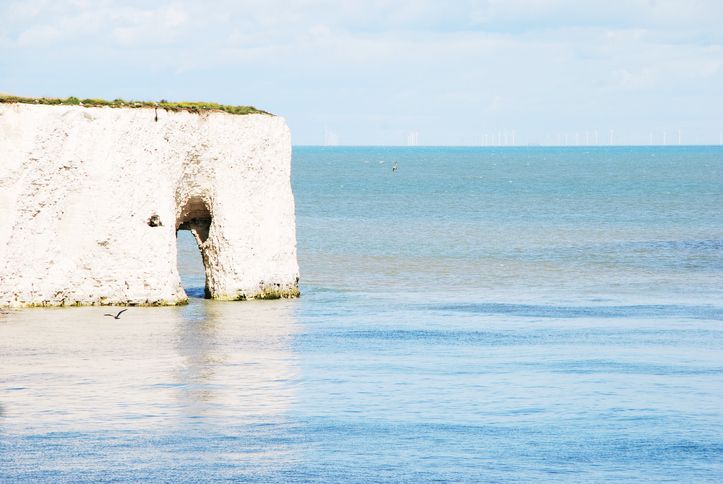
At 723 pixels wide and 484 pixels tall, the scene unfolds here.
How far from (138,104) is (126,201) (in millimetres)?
3111

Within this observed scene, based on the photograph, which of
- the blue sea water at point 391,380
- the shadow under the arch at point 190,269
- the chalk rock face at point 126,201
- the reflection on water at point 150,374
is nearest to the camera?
the blue sea water at point 391,380

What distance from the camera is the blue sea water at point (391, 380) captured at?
2286cm

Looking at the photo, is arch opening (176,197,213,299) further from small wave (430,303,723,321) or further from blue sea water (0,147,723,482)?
small wave (430,303,723,321)

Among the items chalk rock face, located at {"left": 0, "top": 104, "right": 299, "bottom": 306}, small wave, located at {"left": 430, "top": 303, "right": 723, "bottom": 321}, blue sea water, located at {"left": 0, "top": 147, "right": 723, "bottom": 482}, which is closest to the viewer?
blue sea water, located at {"left": 0, "top": 147, "right": 723, "bottom": 482}

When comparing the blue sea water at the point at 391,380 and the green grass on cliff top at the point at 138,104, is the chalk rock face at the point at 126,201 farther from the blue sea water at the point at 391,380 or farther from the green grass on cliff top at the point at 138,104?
the blue sea water at the point at 391,380

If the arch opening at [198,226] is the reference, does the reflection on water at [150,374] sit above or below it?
below

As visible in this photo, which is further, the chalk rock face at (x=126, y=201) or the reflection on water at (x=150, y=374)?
the chalk rock face at (x=126, y=201)

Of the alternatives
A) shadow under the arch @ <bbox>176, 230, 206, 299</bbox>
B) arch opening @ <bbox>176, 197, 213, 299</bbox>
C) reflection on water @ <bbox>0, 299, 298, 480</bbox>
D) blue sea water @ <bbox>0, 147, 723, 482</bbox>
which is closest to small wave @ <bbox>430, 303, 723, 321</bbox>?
blue sea water @ <bbox>0, 147, 723, 482</bbox>

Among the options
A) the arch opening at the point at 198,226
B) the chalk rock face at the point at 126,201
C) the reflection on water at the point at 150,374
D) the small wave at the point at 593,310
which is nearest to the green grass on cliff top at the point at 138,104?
the chalk rock face at the point at 126,201

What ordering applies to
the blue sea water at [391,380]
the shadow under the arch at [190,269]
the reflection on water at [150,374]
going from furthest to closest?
the shadow under the arch at [190,269], the reflection on water at [150,374], the blue sea water at [391,380]

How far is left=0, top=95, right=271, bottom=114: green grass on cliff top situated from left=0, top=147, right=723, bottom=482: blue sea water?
6.25 meters

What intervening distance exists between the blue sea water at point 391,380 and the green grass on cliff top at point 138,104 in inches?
246

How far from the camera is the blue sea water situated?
75.0 feet

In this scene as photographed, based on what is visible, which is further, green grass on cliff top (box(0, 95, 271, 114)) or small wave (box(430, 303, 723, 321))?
small wave (box(430, 303, 723, 321))
